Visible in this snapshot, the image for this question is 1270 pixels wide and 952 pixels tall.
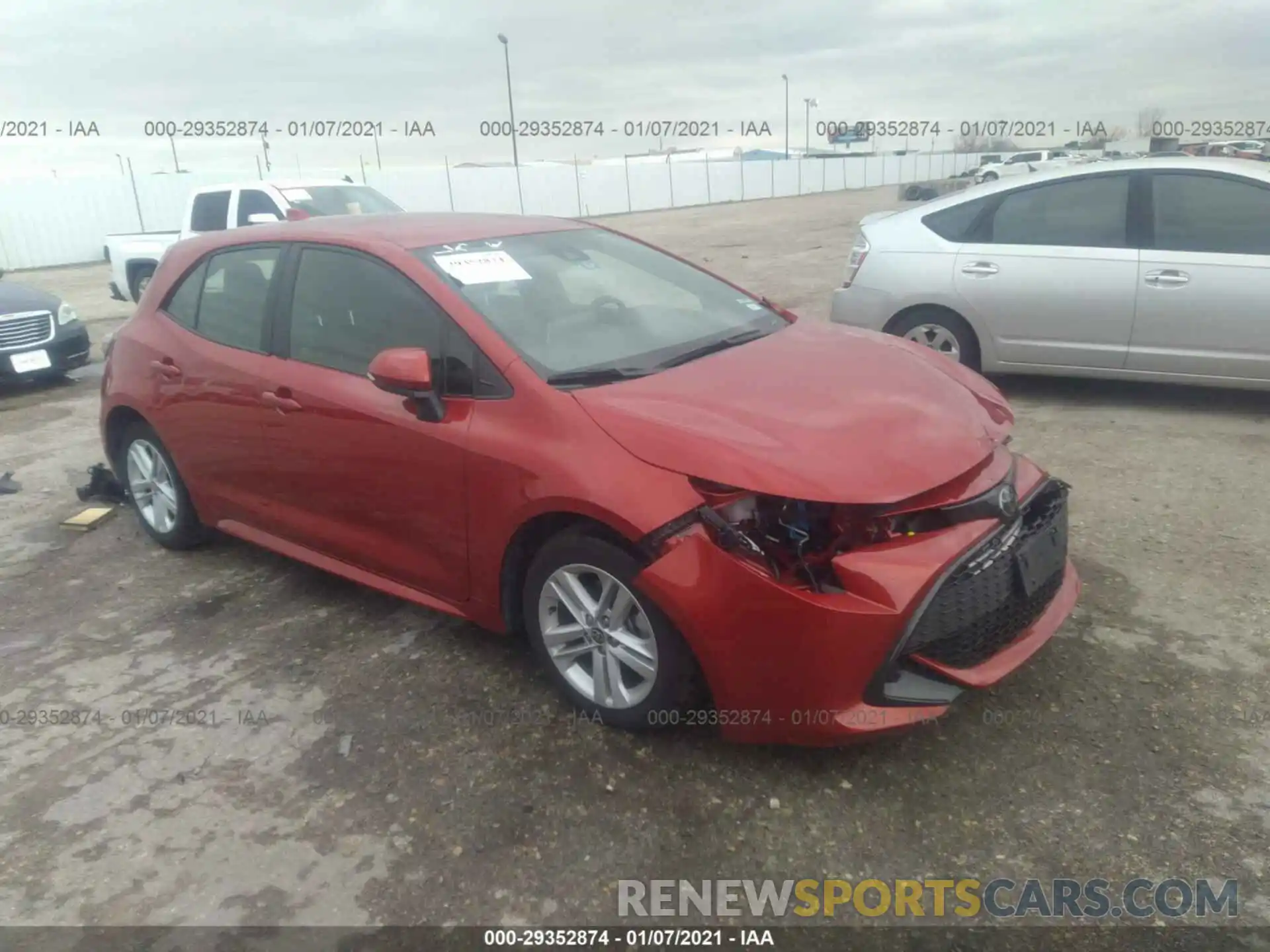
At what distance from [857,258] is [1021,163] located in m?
38.4

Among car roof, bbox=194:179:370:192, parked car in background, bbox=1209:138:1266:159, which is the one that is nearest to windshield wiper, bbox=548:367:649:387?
car roof, bbox=194:179:370:192

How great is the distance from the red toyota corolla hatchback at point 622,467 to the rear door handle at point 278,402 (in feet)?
0.04

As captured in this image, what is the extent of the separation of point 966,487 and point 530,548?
1.36 metres

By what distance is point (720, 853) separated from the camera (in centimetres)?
249

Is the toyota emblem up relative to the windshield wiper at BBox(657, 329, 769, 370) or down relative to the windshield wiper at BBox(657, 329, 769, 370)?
down

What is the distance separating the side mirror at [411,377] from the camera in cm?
300

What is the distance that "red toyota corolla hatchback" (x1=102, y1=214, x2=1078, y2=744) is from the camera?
2557mm

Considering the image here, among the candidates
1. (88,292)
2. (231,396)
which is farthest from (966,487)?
(88,292)

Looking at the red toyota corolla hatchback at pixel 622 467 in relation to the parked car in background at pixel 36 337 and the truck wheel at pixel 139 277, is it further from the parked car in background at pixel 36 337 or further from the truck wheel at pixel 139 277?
the truck wheel at pixel 139 277

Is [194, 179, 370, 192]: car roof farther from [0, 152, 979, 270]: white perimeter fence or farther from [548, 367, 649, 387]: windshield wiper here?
[548, 367, 649, 387]: windshield wiper

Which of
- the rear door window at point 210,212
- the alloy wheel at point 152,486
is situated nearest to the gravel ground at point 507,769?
the alloy wheel at point 152,486

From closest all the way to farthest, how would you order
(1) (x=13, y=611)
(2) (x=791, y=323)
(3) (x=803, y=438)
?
(3) (x=803, y=438)
(2) (x=791, y=323)
(1) (x=13, y=611)

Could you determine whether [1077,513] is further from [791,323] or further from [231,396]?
[231,396]

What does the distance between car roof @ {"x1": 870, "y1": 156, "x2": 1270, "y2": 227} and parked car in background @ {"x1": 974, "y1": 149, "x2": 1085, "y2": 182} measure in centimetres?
2444
